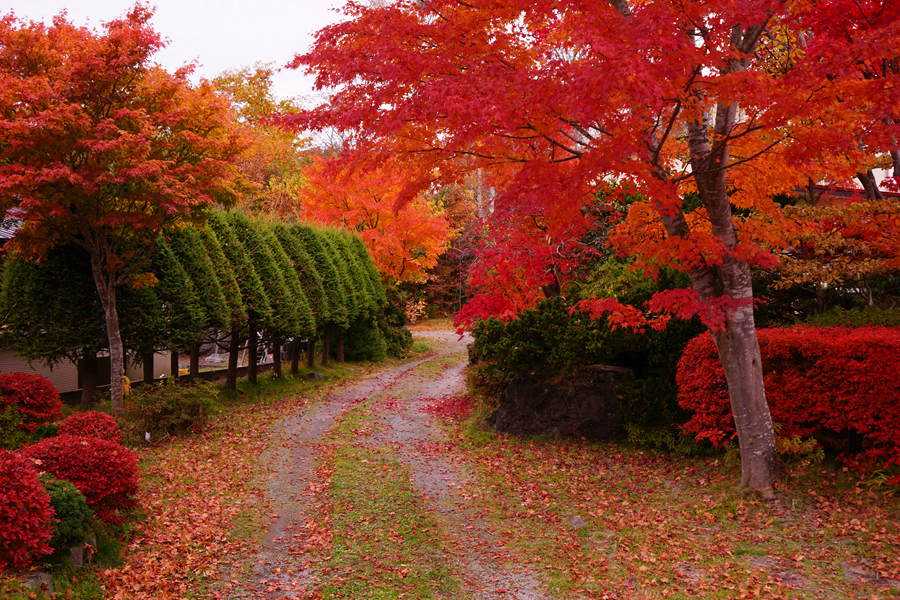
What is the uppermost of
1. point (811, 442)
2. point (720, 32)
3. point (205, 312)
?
point (720, 32)

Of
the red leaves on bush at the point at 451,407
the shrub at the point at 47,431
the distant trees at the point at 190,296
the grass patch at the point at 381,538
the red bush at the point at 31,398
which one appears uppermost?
the distant trees at the point at 190,296

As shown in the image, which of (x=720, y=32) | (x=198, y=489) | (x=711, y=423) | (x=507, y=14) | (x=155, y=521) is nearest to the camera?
(x=720, y=32)

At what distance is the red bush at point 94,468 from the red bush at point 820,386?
746cm

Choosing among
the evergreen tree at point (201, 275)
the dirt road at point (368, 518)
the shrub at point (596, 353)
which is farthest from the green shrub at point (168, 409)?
the shrub at point (596, 353)

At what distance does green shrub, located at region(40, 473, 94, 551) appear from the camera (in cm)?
596

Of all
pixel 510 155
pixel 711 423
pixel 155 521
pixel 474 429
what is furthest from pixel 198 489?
pixel 711 423

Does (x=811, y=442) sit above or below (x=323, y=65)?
below

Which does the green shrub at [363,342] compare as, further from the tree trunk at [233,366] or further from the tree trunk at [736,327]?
the tree trunk at [736,327]

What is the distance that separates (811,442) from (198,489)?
855cm

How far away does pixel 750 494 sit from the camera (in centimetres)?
770

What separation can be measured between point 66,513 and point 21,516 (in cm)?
78

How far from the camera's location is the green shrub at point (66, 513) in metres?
5.96

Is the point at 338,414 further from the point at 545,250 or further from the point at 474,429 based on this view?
the point at 545,250

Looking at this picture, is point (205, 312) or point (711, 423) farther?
point (205, 312)
